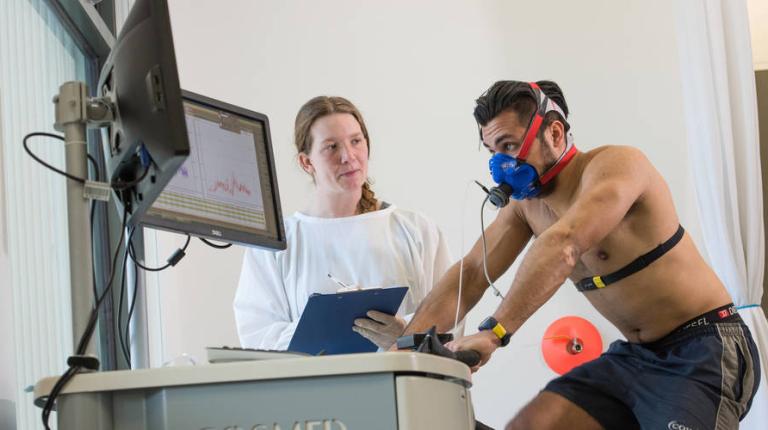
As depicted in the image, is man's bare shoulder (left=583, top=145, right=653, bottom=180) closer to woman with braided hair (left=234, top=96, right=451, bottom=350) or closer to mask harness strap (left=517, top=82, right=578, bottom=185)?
mask harness strap (left=517, top=82, right=578, bottom=185)

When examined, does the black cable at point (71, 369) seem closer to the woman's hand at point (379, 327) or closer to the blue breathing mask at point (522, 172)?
the woman's hand at point (379, 327)

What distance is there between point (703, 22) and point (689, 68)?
0.20 metres

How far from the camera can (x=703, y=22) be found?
4.15 meters

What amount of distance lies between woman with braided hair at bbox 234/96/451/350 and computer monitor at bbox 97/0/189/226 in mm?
1281

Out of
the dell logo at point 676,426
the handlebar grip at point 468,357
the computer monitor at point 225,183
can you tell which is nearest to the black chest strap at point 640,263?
the dell logo at point 676,426

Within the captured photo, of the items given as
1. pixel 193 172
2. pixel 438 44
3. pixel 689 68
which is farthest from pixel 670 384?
pixel 438 44

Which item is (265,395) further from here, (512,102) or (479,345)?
(512,102)

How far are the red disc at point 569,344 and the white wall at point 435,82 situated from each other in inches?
3.1

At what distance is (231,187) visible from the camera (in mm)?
2051

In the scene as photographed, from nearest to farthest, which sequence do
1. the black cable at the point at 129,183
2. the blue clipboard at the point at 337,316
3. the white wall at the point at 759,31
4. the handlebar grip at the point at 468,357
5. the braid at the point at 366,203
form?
the black cable at the point at 129,183 → the handlebar grip at the point at 468,357 → the blue clipboard at the point at 337,316 → the braid at the point at 366,203 → the white wall at the point at 759,31

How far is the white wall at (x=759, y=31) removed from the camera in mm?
4496

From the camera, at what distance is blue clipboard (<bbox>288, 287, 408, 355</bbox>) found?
2.35 m

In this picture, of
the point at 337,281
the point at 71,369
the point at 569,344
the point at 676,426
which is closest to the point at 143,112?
the point at 71,369

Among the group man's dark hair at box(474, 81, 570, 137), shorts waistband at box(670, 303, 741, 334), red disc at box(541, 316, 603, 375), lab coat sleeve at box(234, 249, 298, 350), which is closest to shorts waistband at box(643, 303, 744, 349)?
shorts waistband at box(670, 303, 741, 334)
